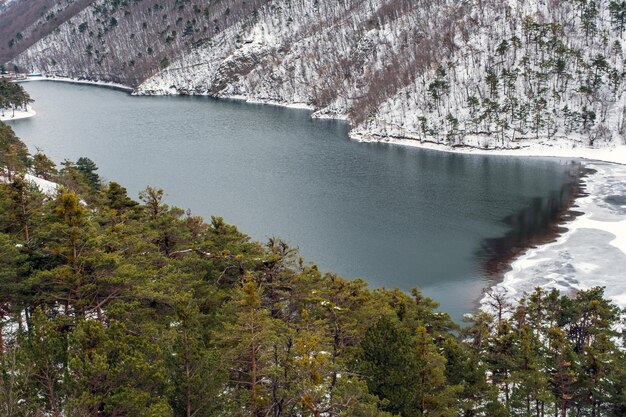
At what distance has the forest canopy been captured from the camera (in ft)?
48.3

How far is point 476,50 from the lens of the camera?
14050 centimetres

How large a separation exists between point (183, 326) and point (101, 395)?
4285 millimetres

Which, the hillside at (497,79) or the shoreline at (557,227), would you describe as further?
the hillside at (497,79)

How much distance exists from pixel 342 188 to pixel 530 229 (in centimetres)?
3111

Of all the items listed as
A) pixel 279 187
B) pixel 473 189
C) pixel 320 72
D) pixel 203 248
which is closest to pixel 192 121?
pixel 320 72

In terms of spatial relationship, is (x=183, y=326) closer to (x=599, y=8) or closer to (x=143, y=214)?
(x=143, y=214)

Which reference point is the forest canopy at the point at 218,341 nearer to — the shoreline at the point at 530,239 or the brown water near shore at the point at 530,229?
the shoreline at the point at 530,239

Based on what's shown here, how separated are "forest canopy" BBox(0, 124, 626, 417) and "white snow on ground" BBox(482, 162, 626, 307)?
1601cm

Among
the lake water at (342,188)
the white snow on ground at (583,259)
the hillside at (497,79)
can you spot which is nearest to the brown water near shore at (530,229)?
the lake water at (342,188)

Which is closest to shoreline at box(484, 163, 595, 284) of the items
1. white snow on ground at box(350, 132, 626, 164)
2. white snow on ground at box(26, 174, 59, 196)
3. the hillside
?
white snow on ground at box(350, 132, 626, 164)

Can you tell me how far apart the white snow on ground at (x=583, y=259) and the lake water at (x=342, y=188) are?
3515mm

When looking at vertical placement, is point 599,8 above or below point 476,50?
above

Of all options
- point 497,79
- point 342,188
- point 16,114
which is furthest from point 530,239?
point 16,114

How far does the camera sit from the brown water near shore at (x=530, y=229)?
57.0 m
